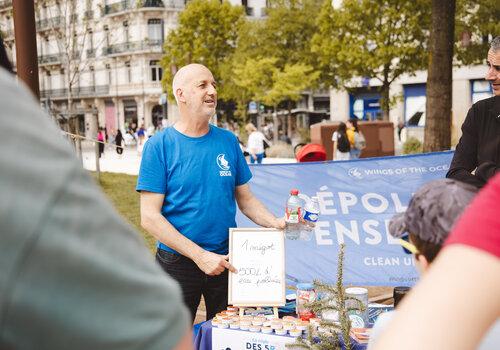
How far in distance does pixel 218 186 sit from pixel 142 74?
56.9 metres

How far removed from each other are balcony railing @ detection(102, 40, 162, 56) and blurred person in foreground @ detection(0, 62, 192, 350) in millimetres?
58431

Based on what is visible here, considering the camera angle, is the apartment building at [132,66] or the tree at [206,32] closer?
the tree at [206,32]

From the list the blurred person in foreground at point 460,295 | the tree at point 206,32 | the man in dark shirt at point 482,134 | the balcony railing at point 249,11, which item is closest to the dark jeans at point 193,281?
the man in dark shirt at point 482,134

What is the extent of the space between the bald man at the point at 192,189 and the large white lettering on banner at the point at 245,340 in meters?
0.38

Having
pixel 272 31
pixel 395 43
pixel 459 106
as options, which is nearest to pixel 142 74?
pixel 272 31

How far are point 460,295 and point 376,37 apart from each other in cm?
2630

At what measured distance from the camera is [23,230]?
2.07ft

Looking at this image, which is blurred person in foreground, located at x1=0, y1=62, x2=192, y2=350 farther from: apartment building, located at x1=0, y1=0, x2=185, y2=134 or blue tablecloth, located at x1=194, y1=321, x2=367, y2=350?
apartment building, located at x1=0, y1=0, x2=185, y2=134

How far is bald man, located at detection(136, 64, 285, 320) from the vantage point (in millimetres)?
3848

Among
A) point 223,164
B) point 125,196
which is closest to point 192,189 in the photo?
point 223,164

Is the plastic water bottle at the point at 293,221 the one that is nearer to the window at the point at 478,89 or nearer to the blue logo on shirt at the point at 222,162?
the blue logo on shirt at the point at 222,162

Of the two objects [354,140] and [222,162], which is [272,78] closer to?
[354,140]

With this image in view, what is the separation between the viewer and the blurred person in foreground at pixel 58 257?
638mm

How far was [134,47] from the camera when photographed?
193ft
